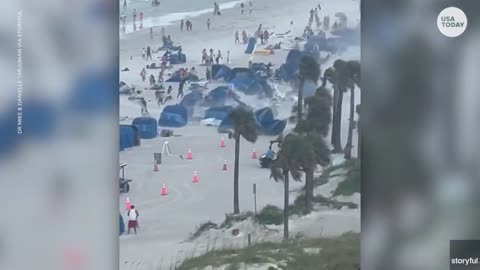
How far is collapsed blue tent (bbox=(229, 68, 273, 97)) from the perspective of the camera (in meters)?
2.64

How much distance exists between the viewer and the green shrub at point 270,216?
264 centimetres

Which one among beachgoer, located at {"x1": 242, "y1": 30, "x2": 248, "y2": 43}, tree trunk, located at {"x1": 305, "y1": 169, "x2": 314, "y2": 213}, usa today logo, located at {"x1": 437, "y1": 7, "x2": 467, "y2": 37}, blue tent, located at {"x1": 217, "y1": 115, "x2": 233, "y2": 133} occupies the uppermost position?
usa today logo, located at {"x1": 437, "y1": 7, "x2": 467, "y2": 37}

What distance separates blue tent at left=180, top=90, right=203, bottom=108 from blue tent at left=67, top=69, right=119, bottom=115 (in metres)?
0.26

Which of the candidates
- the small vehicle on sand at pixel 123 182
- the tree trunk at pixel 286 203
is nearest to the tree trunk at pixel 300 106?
A: the tree trunk at pixel 286 203

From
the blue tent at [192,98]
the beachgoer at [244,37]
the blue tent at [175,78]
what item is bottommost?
the blue tent at [192,98]

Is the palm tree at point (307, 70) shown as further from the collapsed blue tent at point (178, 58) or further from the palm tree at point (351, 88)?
the collapsed blue tent at point (178, 58)

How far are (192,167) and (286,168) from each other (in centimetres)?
36

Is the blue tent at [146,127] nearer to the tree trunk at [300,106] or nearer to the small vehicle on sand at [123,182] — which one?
the small vehicle on sand at [123,182]

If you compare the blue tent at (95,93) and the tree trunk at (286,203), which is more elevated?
the blue tent at (95,93)

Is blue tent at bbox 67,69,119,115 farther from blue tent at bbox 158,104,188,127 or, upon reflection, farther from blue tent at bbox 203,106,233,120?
blue tent at bbox 203,106,233,120

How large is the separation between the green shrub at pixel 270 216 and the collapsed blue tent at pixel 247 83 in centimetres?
44

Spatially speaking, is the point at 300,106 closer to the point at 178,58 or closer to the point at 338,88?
the point at 338,88

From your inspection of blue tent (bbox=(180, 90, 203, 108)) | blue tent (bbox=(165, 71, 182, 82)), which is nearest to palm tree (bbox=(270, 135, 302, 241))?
blue tent (bbox=(180, 90, 203, 108))

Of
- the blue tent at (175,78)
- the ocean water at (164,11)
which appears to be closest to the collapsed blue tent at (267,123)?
the blue tent at (175,78)
